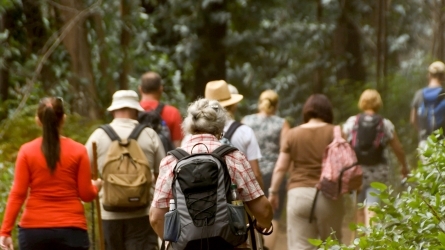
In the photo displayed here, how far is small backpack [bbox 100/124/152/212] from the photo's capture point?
26.7 ft

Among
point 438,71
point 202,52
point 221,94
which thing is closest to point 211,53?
point 202,52

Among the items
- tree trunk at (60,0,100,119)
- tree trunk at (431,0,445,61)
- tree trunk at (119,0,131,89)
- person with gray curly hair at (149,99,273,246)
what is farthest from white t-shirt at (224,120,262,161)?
tree trunk at (431,0,445,61)

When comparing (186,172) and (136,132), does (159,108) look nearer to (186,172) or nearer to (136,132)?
(136,132)

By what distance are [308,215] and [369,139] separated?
1.83 metres

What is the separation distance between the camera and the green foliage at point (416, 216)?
5785mm

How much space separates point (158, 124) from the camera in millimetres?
9562

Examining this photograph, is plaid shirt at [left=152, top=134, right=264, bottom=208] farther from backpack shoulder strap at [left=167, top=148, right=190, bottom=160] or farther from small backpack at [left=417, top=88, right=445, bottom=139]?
small backpack at [left=417, top=88, right=445, bottom=139]

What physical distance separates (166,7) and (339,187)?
37.6ft

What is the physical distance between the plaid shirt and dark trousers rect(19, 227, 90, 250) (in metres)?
1.52

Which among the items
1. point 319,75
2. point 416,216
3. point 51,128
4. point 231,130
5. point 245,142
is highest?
point 319,75

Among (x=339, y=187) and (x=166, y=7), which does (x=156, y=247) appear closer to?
(x=339, y=187)

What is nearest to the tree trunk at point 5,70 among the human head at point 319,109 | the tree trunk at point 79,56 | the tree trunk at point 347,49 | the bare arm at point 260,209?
the tree trunk at point 79,56

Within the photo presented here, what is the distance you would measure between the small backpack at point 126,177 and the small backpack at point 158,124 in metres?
1.21

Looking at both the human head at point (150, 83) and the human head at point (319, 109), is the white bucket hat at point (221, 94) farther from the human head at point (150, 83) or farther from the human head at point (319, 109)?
the human head at point (150, 83)
